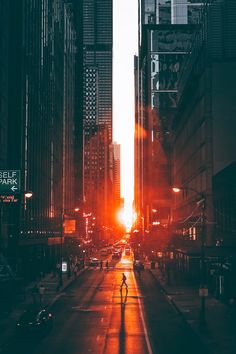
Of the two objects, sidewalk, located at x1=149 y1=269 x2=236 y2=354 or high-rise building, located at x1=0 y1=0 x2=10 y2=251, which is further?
high-rise building, located at x1=0 y1=0 x2=10 y2=251

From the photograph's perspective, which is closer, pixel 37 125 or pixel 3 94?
pixel 3 94

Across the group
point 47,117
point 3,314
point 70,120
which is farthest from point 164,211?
point 3,314

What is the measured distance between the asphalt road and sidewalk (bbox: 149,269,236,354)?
60 cm

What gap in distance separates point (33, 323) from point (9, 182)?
677 inches

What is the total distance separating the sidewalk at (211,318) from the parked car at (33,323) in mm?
8264

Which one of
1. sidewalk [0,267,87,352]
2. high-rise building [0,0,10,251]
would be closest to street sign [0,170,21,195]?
sidewalk [0,267,87,352]

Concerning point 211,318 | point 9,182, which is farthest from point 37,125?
point 211,318

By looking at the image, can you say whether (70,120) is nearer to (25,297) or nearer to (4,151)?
(4,151)

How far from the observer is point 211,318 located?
40469mm

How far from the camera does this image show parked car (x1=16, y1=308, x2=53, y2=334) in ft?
109

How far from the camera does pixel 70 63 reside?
155 meters

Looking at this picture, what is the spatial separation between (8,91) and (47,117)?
108 ft

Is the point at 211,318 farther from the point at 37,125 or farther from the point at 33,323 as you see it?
the point at 37,125

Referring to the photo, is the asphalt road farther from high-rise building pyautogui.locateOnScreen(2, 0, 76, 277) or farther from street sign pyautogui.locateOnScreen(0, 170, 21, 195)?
high-rise building pyautogui.locateOnScreen(2, 0, 76, 277)
